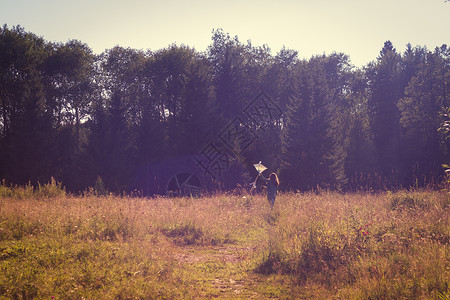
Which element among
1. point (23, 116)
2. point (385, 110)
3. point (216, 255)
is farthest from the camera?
point (385, 110)

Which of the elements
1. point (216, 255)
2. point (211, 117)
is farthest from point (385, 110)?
point (216, 255)

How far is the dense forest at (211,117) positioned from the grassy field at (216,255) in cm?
1713

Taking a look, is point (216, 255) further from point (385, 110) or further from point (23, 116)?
point (385, 110)

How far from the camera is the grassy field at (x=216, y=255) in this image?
195 inches

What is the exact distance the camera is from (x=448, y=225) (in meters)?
6.73

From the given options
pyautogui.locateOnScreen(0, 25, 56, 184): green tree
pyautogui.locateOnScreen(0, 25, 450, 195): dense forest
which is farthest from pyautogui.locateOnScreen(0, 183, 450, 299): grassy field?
pyautogui.locateOnScreen(0, 25, 56, 184): green tree

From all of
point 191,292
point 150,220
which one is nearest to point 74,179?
point 150,220

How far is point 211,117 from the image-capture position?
Result: 101ft

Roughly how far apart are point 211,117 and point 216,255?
23667mm

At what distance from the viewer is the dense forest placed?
100ft

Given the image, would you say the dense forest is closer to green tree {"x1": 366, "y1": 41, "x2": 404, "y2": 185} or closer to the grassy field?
green tree {"x1": 366, "y1": 41, "x2": 404, "y2": 185}

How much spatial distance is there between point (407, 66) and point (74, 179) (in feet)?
158

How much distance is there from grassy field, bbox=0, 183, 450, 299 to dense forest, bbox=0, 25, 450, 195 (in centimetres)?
1713

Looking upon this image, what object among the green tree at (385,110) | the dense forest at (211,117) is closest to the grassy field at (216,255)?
the dense forest at (211,117)
